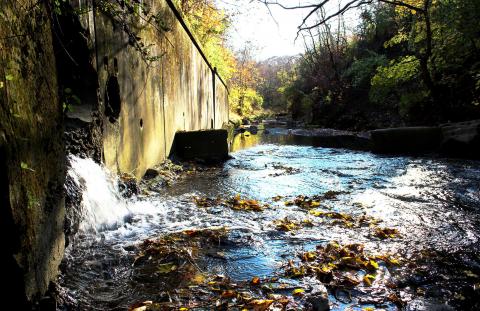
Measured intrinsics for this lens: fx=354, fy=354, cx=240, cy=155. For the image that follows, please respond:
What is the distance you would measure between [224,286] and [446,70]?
12532 mm

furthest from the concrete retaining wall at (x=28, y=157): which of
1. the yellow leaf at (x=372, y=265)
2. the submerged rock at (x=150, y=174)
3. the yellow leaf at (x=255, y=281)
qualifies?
the submerged rock at (x=150, y=174)

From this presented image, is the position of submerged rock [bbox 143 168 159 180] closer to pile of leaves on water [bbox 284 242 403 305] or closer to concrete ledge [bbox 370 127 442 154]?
pile of leaves on water [bbox 284 242 403 305]

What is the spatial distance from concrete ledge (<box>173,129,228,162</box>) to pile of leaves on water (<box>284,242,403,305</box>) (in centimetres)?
553

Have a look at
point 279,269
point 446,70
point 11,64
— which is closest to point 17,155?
point 11,64

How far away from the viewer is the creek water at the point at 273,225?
2.60 m

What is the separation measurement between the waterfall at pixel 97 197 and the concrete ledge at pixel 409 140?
788cm

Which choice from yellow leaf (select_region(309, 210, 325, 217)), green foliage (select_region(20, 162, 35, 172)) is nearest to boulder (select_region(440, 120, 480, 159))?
yellow leaf (select_region(309, 210, 325, 217))

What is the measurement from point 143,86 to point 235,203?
259 cm

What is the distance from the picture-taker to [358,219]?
4.22 meters

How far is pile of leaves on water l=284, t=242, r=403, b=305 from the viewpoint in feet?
8.49

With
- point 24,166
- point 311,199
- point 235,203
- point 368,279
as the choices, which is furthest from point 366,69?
A: point 24,166

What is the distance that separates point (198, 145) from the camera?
8594mm

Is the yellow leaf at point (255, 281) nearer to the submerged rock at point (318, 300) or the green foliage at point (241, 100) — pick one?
the submerged rock at point (318, 300)

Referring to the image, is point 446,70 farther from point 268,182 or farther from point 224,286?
point 224,286
